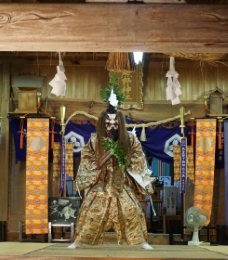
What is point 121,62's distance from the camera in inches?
398

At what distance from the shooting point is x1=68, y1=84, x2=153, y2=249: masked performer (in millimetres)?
7316

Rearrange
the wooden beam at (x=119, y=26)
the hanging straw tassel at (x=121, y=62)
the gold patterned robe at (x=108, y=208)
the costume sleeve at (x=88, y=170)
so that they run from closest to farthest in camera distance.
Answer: the wooden beam at (x=119, y=26)
the gold patterned robe at (x=108, y=208)
the costume sleeve at (x=88, y=170)
the hanging straw tassel at (x=121, y=62)

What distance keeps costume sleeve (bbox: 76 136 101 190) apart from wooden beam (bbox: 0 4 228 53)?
220 cm

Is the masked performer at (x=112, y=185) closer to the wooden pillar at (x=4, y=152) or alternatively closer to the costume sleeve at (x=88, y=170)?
the costume sleeve at (x=88, y=170)

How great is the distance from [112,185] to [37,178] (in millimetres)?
3795

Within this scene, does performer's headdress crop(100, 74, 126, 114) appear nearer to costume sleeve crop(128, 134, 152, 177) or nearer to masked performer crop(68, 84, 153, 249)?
masked performer crop(68, 84, 153, 249)

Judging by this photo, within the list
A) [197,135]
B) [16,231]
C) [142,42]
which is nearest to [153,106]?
[197,135]

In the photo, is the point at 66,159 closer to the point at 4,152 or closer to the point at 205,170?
the point at 4,152

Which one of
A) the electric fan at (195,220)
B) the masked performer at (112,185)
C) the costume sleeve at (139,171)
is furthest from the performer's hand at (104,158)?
the electric fan at (195,220)

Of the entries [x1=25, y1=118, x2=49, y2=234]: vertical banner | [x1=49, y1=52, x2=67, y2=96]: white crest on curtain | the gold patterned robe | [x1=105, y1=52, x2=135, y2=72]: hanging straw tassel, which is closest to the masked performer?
the gold patterned robe

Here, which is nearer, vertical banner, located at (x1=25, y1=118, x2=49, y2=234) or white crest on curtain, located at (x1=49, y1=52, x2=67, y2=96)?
white crest on curtain, located at (x1=49, y1=52, x2=67, y2=96)

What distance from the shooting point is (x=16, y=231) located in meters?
11.5

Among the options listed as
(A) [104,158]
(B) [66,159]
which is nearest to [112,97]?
(A) [104,158]

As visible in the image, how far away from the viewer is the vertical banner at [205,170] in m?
10.9
